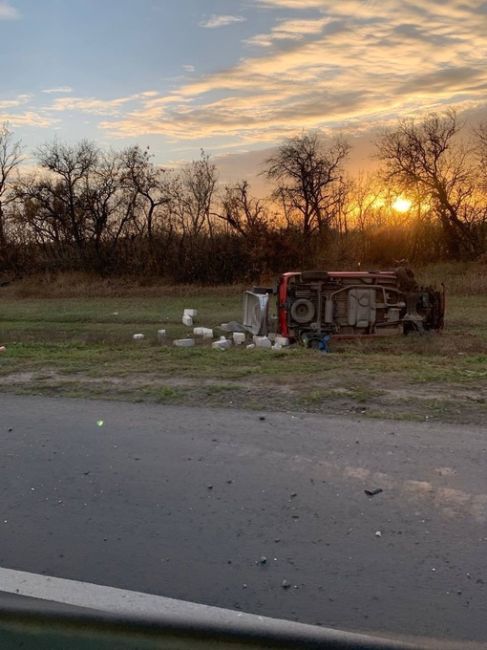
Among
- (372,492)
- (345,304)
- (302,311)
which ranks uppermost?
(345,304)

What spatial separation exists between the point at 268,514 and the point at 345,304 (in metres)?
8.76

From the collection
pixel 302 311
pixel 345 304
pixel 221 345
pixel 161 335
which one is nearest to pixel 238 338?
pixel 221 345

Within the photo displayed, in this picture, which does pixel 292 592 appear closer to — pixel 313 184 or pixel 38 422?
pixel 38 422

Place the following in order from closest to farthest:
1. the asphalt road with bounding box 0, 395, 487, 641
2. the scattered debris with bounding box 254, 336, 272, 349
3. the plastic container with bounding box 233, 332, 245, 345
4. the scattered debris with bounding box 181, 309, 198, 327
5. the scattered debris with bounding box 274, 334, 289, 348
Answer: the asphalt road with bounding box 0, 395, 487, 641, the scattered debris with bounding box 254, 336, 272, 349, the scattered debris with bounding box 274, 334, 289, 348, the plastic container with bounding box 233, 332, 245, 345, the scattered debris with bounding box 181, 309, 198, 327

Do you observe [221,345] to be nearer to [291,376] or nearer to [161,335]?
[161,335]

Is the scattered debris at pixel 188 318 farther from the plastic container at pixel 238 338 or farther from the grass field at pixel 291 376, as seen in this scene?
the plastic container at pixel 238 338

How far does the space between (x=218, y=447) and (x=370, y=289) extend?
798 centimetres

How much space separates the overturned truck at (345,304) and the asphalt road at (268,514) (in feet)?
21.7

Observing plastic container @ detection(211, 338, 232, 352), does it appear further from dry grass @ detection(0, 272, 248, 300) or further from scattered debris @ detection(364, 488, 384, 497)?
dry grass @ detection(0, 272, 248, 300)

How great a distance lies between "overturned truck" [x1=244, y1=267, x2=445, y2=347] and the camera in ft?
39.4

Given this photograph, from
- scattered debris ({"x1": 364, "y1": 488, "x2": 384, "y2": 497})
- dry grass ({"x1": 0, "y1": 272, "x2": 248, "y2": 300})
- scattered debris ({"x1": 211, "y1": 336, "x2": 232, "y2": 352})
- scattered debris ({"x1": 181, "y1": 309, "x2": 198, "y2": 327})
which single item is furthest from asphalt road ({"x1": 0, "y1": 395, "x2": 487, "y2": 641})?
dry grass ({"x1": 0, "y1": 272, "x2": 248, "y2": 300})

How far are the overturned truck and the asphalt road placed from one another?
6.61 metres

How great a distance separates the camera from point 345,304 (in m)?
12.1

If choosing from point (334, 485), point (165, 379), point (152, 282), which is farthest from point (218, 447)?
point (152, 282)
